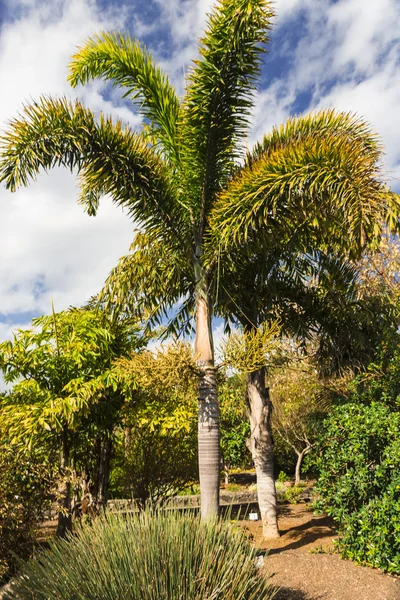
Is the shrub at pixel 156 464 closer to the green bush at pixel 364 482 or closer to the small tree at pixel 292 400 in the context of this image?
the green bush at pixel 364 482

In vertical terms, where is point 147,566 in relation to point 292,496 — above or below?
above

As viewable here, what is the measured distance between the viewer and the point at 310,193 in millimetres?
6238

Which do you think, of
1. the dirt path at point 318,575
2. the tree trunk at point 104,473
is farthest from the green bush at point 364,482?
the tree trunk at point 104,473

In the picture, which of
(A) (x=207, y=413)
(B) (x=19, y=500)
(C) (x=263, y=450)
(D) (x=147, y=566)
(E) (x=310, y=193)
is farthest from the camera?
(C) (x=263, y=450)

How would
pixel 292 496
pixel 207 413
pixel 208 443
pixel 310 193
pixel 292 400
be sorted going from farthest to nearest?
pixel 292 400 < pixel 292 496 < pixel 207 413 < pixel 208 443 < pixel 310 193

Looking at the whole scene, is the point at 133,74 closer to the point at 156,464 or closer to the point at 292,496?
the point at 156,464

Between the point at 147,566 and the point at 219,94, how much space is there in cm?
596

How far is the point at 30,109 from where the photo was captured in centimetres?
659

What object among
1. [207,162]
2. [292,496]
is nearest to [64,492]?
[207,162]

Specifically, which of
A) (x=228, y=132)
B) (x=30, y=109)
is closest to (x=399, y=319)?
(x=228, y=132)

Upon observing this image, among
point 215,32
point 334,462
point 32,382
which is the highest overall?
point 215,32

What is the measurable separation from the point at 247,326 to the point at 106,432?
354cm

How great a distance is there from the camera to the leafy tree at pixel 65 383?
304 inches

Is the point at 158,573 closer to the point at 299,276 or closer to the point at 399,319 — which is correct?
the point at 299,276
